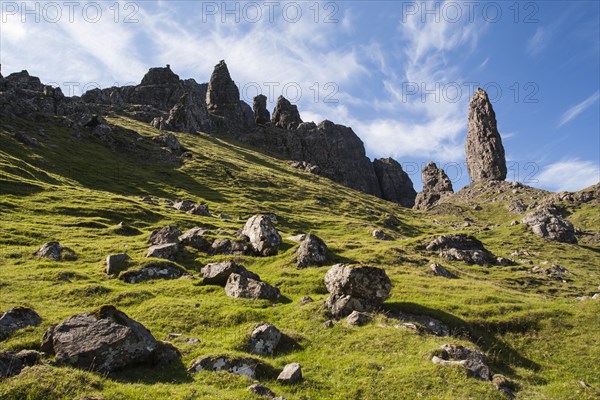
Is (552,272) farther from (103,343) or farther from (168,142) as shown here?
(168,142)

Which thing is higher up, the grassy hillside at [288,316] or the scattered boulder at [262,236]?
the scattered boulder at [262,236]

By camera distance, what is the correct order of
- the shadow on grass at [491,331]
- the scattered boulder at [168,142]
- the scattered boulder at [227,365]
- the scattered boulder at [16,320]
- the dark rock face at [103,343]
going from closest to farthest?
the dark rock face at [103,343] → the scattered boulder at [227,365] → the scattered boulder at [16,320] → the shadow on grass at [491,331] → the scattered boulder at [168,142]

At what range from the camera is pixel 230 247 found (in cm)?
5506

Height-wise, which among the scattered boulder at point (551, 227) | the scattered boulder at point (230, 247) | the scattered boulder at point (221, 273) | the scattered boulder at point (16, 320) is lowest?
the scattered boulder at point (16, 320)

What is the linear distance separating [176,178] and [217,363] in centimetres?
13304

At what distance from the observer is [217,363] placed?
2192 centimetres

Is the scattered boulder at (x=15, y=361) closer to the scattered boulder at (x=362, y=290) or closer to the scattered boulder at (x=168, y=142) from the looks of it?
the scattered boulder at (x=362, y=290)

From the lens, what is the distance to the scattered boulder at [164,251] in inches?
1930

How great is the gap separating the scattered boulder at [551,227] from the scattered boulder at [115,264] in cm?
14542

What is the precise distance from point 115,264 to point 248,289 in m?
16.9


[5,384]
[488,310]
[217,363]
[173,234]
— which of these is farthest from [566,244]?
[5,384]

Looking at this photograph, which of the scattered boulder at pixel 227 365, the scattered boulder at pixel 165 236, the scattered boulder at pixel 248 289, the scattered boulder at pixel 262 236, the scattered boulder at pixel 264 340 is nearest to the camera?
the scattered boulder at pixel 227 365

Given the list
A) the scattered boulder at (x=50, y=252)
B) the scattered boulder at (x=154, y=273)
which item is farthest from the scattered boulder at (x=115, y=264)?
the scattered boulder at (x=50, y=252)

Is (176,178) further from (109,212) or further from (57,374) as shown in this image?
(57,374)
